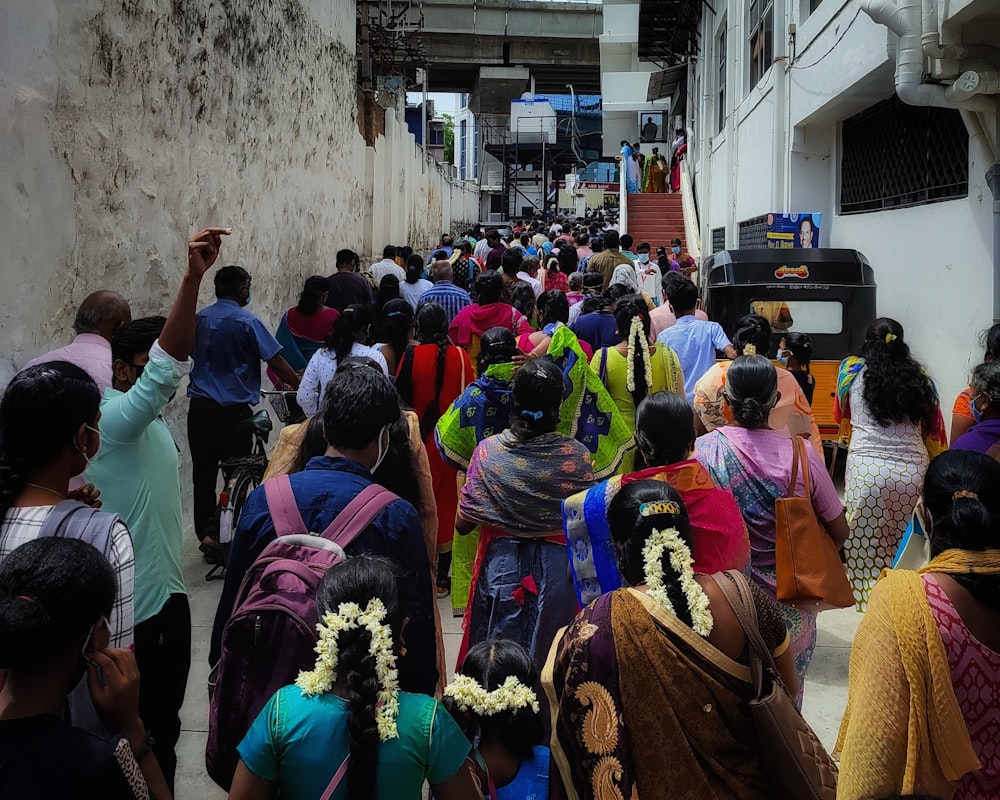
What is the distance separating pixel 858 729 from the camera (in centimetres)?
236

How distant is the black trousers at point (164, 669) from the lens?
3.13 metres

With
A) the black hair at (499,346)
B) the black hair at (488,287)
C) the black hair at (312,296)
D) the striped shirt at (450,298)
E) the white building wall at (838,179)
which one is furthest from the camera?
the striped shirt at (450,298)

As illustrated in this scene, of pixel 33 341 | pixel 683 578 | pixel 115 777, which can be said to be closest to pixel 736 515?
pixel 683 578

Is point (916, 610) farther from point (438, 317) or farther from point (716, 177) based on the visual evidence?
point (716, 177)

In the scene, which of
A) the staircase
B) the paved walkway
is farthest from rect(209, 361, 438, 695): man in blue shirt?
the staircase

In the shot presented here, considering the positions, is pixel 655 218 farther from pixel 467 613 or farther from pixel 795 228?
pixel 467 613

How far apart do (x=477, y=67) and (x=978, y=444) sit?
38.3 metres

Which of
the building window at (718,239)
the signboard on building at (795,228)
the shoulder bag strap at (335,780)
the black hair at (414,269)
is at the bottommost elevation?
the shoulder bag strap at (335,780)

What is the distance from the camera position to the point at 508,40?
3766 centimetres

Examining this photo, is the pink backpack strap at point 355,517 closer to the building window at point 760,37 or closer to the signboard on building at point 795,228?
the signboard on building at point 795,228

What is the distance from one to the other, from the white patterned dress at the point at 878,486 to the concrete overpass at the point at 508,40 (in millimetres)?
33303

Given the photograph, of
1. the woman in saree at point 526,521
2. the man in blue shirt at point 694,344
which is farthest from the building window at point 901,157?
the woman in saree at point 526,521

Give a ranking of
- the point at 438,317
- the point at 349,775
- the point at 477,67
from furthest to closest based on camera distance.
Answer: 1. the point at 477,67
2. the point at 438,317
3. the point at 349,775

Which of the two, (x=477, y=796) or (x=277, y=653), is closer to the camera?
(x=477, y=796)
